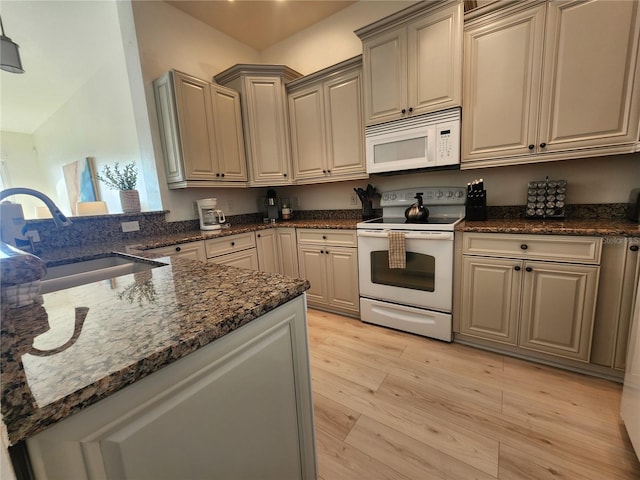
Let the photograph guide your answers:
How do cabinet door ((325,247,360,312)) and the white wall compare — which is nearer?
cabinet door ((325,247,360,312))

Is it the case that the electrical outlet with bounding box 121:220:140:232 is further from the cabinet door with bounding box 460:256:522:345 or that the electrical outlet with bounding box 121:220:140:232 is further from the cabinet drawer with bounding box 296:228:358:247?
the cabinet door with bounding box 460:256:522:345

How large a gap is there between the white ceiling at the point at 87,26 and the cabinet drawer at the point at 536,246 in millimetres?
2523

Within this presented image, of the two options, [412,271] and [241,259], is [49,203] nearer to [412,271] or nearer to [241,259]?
[241,259]

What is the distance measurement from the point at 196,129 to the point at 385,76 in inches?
65.6

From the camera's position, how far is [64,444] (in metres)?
0.41

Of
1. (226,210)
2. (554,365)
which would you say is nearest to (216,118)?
(226,210)

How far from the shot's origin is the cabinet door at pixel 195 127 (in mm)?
2322

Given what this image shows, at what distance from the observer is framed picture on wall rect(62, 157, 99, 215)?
3.91m

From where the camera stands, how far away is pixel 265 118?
279 centimetres

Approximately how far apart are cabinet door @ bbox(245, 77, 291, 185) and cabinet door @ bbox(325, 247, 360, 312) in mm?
1001

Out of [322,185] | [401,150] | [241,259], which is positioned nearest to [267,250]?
[241,259]

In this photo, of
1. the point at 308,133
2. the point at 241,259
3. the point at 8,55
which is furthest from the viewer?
the point at 308,133

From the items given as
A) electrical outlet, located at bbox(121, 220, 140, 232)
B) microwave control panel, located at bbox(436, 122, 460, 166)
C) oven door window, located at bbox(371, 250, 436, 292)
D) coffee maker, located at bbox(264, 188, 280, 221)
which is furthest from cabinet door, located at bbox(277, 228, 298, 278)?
microwave control panel, located at bbox(436, 122, 460, 166)

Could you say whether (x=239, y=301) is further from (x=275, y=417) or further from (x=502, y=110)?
(x=502, y=110)
